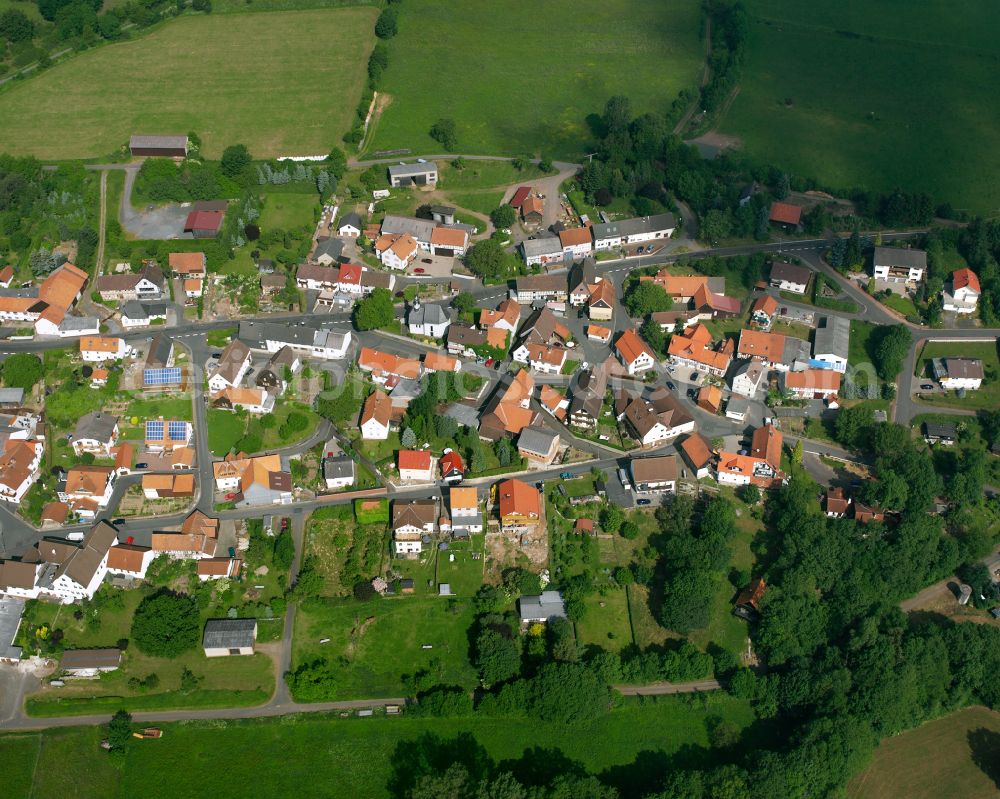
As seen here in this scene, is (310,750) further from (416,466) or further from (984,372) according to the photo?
(984,372)

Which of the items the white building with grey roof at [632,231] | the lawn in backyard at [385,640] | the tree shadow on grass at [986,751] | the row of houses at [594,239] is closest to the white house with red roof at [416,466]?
the lawn in backyard at [385,640]

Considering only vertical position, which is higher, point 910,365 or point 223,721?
point 910,365

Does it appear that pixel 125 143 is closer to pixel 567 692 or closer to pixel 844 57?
pixel 567 692

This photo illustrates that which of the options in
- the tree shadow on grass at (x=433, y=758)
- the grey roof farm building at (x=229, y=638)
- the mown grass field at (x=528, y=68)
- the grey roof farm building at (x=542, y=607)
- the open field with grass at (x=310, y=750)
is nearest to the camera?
the open field with grass at (x=310, y=750)

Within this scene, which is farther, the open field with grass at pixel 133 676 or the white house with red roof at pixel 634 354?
the white house with red roof at pixel 634 354

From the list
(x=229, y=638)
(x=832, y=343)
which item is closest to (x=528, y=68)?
(x=832, y=343)

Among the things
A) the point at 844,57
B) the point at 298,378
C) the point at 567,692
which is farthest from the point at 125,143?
the point at 844,57

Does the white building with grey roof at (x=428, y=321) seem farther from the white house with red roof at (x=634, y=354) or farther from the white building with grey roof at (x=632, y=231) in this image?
the white building with grey roof at (x=632, y=231)
